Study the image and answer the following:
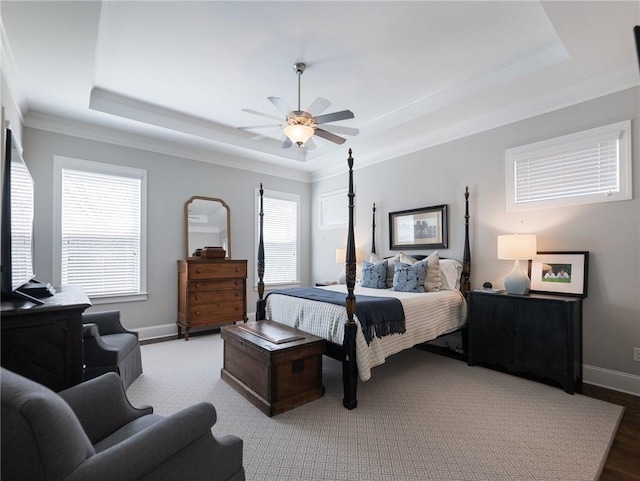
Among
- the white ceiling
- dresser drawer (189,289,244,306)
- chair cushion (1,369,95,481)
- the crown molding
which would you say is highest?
the white ceiling

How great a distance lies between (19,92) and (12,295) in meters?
2.64

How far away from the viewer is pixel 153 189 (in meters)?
4.77

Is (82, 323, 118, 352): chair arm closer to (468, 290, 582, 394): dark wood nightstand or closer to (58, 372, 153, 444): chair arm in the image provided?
(58, 372, 153, 444): chair arm

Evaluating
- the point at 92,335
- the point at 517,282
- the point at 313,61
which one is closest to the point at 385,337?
the point at 517,282

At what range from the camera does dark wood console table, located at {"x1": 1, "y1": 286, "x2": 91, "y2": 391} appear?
158 centimetres

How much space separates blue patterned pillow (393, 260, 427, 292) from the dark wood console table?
3.17m

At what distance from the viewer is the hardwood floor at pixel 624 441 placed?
1.89 meters

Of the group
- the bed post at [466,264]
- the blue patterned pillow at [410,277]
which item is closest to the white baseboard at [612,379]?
the bed post at [466,264]

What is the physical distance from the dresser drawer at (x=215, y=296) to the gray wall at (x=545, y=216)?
2260 mm

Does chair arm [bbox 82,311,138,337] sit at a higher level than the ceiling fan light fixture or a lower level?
lower

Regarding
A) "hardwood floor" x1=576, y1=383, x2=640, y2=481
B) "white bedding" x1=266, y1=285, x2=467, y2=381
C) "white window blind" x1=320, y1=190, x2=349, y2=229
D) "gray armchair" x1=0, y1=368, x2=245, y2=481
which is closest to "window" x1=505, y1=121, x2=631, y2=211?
"white bedding" x1=266, y1=285, x2=467, y2=381

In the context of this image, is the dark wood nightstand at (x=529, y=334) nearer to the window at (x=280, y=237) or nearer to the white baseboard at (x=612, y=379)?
the white baseboard at (x=612, y=379)

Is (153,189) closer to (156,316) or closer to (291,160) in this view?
(156,316)

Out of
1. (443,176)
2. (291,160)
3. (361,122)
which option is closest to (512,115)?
(443,176)
